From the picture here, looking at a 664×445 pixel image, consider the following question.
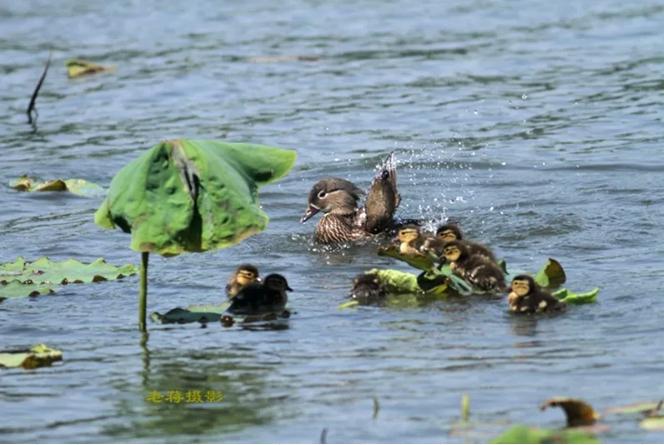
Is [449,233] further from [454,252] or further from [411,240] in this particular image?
[454,252]

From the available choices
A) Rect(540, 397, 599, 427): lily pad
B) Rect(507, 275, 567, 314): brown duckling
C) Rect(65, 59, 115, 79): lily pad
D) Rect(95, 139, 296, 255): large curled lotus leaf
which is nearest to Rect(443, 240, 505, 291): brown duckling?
Rect(507, 275, 567, 314): brown duckling

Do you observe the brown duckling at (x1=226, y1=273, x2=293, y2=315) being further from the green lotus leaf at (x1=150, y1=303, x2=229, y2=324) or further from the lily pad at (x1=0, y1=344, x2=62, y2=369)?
the lily pad at (x1=0, y1=344, x2=62, y2=369)

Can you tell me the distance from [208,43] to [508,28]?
3.51m

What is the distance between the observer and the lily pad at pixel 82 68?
57.2 feet

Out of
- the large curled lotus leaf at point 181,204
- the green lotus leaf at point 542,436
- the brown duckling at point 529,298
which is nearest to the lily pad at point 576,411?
the green lotus leaf at point 542,436

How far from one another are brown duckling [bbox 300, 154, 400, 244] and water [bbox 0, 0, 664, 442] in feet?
0.81

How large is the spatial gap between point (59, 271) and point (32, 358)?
1902mm

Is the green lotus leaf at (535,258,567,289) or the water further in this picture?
the green lotus leaf at (535,258,567,289)

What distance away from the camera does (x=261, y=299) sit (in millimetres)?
8094

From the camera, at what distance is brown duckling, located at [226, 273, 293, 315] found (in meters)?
8.08

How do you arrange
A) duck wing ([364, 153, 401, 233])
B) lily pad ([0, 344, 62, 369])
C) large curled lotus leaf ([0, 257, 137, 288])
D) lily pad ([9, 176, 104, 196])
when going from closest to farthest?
lily pad ([0, 344, 62, 369]), large curled lotus leaf ([0, 257, 137, 288]), duck wing ([364, 153, 401, 233]), lily pad ([9, 176, 104, 196])

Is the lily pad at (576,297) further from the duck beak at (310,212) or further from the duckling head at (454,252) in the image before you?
the duck beak at (310,212)

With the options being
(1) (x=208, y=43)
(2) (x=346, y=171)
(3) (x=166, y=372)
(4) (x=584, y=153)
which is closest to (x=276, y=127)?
(2) (x=346, y=171)

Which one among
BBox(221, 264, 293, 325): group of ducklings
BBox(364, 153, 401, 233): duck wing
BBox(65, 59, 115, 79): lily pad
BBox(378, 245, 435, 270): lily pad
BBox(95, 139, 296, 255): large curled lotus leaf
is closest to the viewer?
BBox(95, 139, 296, 255): large curled lotus leaf
